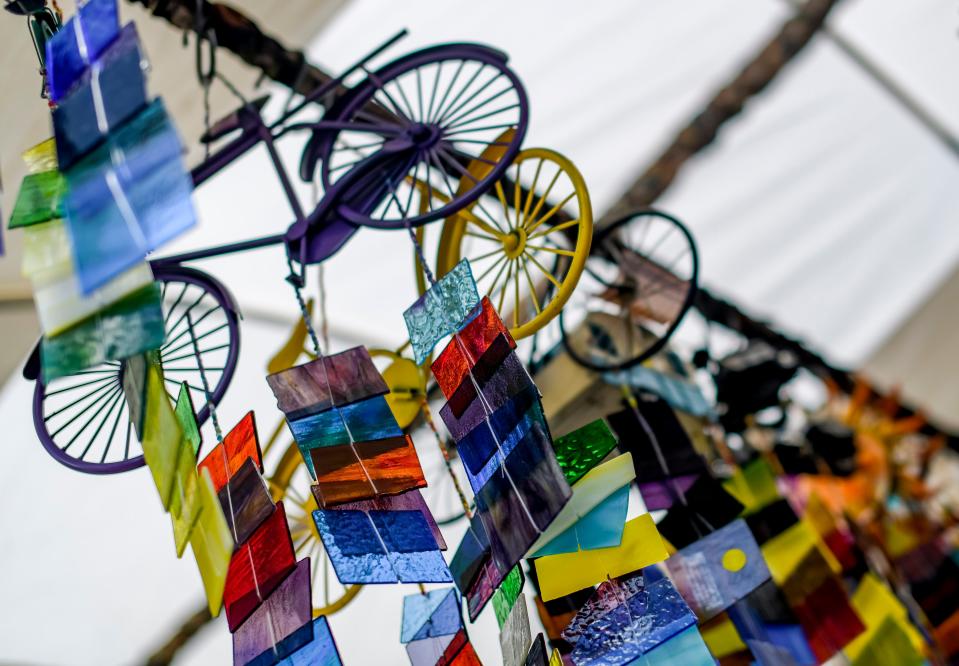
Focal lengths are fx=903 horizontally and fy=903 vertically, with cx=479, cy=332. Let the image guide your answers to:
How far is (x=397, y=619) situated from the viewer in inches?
61.6

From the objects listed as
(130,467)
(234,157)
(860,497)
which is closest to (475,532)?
(130,467)

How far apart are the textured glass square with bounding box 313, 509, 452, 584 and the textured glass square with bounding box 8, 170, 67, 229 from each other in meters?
0.35

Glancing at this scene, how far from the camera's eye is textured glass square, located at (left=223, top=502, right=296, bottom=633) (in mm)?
779

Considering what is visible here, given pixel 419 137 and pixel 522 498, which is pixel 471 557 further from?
pixel 419 137

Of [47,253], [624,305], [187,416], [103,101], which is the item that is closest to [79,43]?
[103,101]

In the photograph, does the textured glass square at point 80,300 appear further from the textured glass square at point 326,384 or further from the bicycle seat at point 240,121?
the bicycle seat at point 240,121

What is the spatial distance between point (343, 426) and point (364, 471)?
5 cm

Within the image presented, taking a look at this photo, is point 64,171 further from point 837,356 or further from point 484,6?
point 837,356

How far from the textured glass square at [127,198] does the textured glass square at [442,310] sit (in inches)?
9.8

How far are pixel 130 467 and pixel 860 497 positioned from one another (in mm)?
1959

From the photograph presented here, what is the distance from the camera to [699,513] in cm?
114

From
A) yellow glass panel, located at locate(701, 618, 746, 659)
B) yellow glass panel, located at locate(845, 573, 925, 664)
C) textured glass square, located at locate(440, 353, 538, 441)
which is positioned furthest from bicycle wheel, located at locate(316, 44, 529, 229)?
yellow glass panel, located at locate(845, 573, 925, 664)

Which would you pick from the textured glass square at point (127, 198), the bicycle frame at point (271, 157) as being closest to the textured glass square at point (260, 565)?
the textured glass square at point (127, 198)

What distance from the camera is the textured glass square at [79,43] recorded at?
75cm
